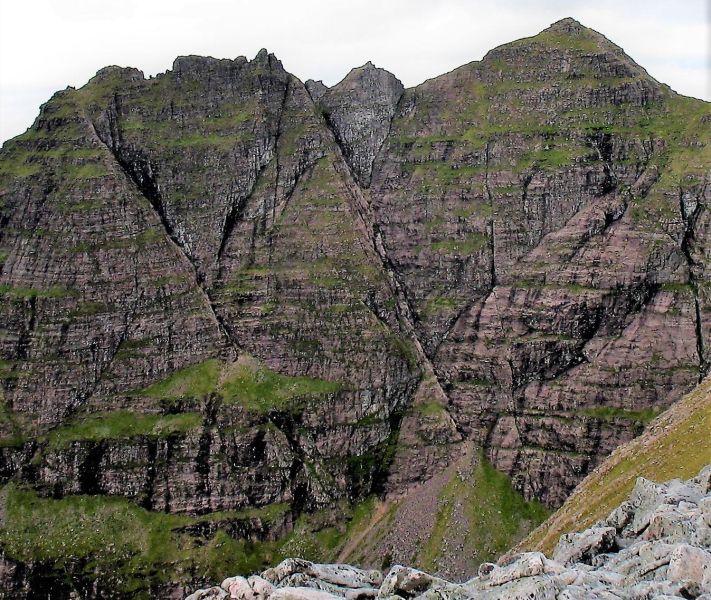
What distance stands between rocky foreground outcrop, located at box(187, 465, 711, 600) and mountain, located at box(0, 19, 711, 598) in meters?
98.2

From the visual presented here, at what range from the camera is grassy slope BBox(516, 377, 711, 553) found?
109 meters

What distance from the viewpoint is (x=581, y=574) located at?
52875mm

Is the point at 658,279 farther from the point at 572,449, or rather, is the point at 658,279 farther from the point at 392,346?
the point at 392,346

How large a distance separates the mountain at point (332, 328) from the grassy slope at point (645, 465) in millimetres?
29094

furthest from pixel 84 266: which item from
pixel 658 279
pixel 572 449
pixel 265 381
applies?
pixel 658 279

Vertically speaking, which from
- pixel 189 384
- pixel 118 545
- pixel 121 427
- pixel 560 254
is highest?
pixel 560 254

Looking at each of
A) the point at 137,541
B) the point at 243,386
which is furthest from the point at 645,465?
the point at 137,541

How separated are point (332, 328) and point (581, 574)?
439 feet

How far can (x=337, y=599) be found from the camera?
54.7m

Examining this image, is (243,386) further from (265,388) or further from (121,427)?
(121,427)

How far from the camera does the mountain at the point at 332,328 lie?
547ft

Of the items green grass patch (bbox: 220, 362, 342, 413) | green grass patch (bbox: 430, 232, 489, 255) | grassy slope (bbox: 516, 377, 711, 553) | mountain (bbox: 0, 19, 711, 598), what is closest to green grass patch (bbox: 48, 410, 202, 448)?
mountain (bbox: 0, 19, 711, 598)

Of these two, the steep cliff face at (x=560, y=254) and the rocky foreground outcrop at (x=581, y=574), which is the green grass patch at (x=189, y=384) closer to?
the steep cliff face at (x=560, y=254)

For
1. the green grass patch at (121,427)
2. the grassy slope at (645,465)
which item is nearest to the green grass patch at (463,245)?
the grassy slope at (645,465)
